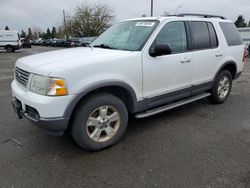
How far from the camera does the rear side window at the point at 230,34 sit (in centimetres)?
478

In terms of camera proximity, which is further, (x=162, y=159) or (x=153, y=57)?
(x=153, y=57)

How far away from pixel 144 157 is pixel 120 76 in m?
1.15

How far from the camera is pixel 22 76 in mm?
3062

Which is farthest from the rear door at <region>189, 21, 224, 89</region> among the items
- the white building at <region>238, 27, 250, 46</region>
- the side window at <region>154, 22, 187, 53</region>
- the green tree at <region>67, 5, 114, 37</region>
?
the green tree at <region>67, 5, 114, 37</region>

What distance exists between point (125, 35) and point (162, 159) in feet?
7.00

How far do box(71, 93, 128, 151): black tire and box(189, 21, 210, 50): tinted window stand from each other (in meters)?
1.96

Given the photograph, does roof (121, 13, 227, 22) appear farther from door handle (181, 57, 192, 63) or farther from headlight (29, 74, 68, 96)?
headlight (29, 74, 68, 96)

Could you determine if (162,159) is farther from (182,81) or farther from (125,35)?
(125,35)

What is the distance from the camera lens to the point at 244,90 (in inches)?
254

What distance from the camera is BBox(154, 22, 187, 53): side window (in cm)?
359

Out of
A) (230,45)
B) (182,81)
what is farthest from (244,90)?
(182,81)

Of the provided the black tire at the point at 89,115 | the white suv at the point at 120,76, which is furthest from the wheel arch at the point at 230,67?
the black tire at the point at 89,115

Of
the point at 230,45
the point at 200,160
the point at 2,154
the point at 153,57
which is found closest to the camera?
the point at 200,160

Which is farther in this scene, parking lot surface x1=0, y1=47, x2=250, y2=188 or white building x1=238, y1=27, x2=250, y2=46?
white building x1=238, y1=27, x2=250, y2=46
